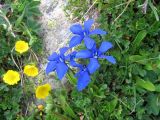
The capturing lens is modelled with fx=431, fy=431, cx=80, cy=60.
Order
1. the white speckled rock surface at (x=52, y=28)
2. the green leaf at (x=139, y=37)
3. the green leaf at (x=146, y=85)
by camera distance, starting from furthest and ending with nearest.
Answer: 1. the white speckled rock surface at (x=52, y=28)
2. the green leaf at (x=139, y=37)
3. the green leaf at (x=146, y=85)

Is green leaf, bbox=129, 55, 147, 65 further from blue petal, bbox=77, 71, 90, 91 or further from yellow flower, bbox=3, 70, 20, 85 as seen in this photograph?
yellow flower, bbox=3, 70, 20, 85

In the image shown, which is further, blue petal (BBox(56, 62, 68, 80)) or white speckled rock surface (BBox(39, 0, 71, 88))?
white speckled rock surface (BBox(39, 0, 71, 88))

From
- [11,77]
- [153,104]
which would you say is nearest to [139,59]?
[153,104]

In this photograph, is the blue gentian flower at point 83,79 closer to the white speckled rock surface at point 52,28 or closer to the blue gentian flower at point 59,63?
the blue gentian flower at point 59,63

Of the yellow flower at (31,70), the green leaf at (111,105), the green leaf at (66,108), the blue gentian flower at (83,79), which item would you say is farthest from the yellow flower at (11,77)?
the green leaf at (111,105)

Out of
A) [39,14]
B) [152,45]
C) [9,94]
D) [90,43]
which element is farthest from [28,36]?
[152,45]

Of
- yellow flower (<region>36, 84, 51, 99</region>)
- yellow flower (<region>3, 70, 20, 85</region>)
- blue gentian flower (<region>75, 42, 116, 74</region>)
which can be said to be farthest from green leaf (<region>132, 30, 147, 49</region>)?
yellow flower (<region>3, 70, 20, 85</region>)

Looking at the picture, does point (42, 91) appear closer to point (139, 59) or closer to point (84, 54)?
point (84, 54)
